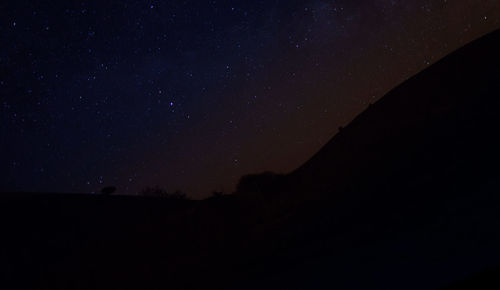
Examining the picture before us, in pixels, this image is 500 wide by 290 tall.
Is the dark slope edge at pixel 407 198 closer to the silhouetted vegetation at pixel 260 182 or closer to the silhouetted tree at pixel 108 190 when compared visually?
the silhouetted vegetation at pixel 260 182

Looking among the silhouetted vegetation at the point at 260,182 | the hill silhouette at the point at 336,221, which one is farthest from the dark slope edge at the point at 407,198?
the silhouetted vegetation at the point at 260,182

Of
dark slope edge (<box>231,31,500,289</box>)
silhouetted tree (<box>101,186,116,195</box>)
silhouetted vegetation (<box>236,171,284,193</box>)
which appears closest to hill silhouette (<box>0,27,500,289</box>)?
dark slope edge (<box>231,31,500,289</box>)

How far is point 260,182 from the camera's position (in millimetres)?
23734

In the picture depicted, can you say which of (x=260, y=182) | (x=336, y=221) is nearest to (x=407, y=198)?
(x=336, y=221)

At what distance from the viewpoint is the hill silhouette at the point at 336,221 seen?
6.13 meters

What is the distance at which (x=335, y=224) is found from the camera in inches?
387

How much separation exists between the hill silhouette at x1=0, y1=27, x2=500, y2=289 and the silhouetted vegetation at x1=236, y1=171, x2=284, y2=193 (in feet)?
1.10

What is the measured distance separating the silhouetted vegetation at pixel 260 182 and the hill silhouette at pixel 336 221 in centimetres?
33

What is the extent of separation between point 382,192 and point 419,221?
359 centimetres

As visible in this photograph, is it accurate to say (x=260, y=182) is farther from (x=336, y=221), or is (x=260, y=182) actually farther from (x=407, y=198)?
(x=407, y=198)

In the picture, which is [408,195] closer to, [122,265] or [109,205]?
[122,265]

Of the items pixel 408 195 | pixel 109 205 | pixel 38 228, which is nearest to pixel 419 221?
pixel 408 195

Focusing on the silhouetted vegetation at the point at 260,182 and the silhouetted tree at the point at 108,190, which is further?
the silhouetted tree at the point at 108,190

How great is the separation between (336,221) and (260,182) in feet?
45.1
